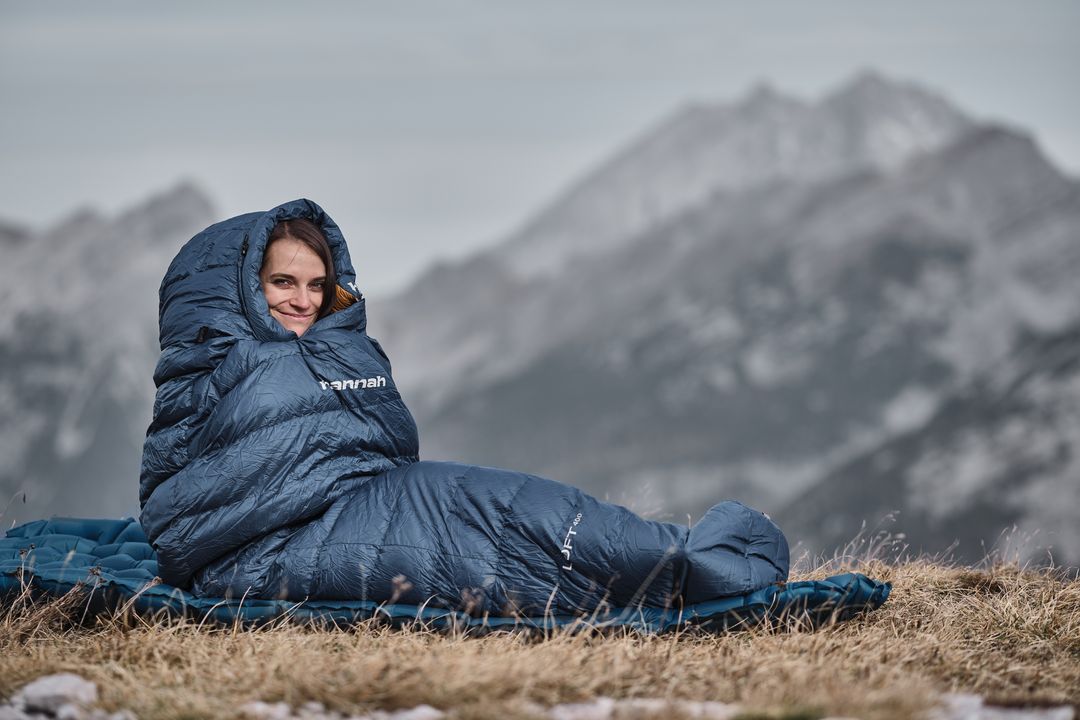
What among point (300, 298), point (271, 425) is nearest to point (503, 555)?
point (271, 425)

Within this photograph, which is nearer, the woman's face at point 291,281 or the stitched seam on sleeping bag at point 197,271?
the stitched seam on sleeping bag at point 197,271

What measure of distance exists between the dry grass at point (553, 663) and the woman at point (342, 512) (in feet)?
0.72

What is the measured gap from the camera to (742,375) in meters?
190

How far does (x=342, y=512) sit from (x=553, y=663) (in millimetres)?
1306

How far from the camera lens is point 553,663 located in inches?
161

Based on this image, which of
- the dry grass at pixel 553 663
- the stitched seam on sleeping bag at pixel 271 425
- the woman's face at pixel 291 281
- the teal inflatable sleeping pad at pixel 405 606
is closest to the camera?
the dry grass at pixel 553 663

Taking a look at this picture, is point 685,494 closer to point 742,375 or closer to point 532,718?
point 742,375

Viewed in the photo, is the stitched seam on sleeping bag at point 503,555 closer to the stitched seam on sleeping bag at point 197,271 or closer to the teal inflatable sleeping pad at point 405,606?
the teal inflatable sleeping pad at point 405,606

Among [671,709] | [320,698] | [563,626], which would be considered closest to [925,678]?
[671,709]

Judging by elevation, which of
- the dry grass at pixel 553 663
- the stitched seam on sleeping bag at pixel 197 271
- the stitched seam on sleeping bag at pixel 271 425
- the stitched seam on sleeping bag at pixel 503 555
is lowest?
the dry grass at pixel 553 663

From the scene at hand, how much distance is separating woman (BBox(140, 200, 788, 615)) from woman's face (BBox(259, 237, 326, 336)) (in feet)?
0.85

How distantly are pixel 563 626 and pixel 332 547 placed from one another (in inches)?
38.2

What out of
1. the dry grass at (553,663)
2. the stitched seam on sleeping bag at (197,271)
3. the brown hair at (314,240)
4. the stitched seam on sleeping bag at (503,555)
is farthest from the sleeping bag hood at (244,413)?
the stitched seam on sleeping bag at (503,555)

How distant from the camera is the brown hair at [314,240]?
18.3ft
